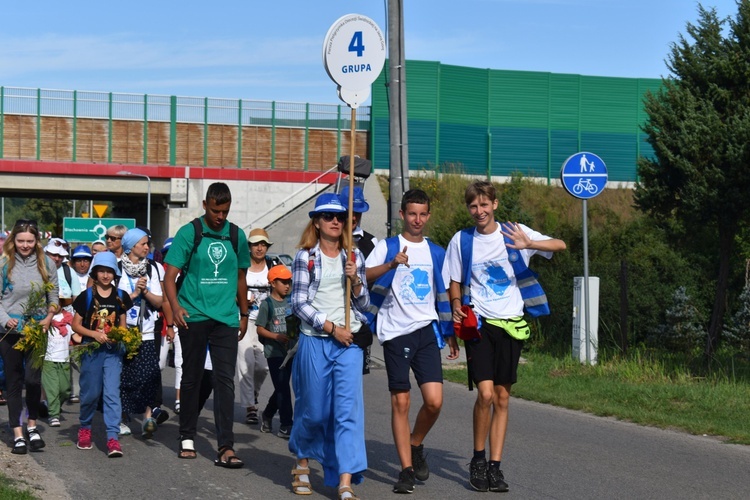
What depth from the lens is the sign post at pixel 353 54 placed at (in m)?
8.09

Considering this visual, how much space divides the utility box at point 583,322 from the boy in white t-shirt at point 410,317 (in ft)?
26.5

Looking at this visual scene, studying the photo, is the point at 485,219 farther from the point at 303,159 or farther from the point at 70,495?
the point at 303,159

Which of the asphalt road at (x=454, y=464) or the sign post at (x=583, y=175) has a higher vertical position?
the sign post at (x=583, y=175)

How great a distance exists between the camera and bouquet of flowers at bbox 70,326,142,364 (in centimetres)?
910

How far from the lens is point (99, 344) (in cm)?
913

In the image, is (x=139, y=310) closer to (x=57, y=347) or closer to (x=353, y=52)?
(x=57, y=347)

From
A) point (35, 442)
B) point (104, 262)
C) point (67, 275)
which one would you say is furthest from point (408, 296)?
point (67, 275)

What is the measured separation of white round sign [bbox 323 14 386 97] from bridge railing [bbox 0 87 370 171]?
127ft

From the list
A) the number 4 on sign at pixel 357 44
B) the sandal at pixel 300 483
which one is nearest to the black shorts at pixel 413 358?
the sandal at pixel 300 483

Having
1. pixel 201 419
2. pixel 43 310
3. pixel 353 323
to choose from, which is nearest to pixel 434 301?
pixel 353 323

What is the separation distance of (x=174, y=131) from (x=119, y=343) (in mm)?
39277

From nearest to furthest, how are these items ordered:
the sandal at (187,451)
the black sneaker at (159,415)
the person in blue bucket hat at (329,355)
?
the person in blue bucket hat at (329,355) < the sandal at (187,451) < the black sneaker at (159,415)

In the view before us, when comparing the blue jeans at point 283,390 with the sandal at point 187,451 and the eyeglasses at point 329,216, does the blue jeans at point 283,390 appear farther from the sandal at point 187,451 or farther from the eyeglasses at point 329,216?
the eyeglasses at point 329,216

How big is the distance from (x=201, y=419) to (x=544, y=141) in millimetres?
38219
